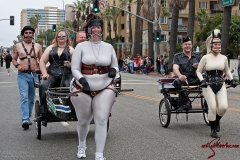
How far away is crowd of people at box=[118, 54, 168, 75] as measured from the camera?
4166 cm

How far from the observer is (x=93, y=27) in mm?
6590

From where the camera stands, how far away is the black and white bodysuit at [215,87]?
8.97m

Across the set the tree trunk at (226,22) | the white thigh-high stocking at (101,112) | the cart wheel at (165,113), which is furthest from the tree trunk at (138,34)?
the white thigh-high stocking at (101,112)

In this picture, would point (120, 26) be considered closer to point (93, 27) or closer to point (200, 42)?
point (200, 42)

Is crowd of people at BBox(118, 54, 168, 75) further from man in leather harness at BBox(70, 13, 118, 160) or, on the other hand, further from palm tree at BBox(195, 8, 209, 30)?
man in leather harness at BBox(70, 13, 118, 160)

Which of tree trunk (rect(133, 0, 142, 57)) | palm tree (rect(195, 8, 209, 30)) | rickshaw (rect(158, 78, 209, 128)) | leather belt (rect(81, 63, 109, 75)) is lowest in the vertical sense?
rickshaw (rect(158, 78, 209, 128))

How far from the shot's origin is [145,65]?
45.9 metres

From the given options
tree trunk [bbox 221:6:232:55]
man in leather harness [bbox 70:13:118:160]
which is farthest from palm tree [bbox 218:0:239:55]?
man in leather harness [bbox 70:13:118:160]

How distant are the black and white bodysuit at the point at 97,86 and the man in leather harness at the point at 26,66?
345 centimetres

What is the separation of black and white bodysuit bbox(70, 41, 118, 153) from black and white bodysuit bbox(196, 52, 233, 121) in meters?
2.97

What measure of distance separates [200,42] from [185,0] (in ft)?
80.8

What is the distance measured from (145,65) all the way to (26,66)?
36.2 meters

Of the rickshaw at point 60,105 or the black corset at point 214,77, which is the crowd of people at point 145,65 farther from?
the rickshaw at point 60,105

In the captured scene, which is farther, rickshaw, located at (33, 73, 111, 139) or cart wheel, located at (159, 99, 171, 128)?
cart wheel, located at (159, 99, 171, 128)
